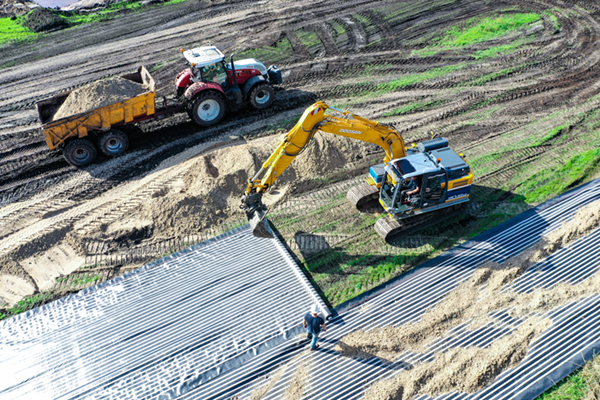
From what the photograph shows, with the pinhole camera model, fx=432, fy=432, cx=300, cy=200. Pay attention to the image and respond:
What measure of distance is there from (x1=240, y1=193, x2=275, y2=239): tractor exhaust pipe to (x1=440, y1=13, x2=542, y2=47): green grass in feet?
48.0

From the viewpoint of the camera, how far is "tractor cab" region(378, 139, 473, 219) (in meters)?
10.6

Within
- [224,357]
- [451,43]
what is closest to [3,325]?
[224,357]

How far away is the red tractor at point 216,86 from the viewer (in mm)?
15258

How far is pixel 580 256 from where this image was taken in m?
10.2

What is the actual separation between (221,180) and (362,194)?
Result: 4.17 meters

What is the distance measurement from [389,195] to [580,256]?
466cm

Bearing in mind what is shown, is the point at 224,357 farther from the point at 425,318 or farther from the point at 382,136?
the point at 382,136

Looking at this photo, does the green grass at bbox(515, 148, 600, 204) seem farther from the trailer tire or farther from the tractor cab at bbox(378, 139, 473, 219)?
the trailer tire

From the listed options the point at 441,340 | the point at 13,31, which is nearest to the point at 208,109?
the point at 441,340

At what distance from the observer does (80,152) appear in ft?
47.0

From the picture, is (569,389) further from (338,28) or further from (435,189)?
(338,28)

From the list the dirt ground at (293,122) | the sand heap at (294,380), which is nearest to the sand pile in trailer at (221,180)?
the dirt ground at (293,122)

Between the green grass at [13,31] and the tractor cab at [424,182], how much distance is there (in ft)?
74.1

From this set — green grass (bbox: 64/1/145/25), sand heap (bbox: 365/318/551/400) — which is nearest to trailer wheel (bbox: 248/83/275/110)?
sand heap (bbox: 365/318/551/400)
